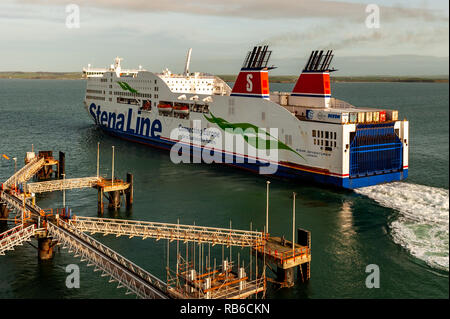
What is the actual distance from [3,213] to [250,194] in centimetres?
2179

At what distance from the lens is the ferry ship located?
47375 millimetres

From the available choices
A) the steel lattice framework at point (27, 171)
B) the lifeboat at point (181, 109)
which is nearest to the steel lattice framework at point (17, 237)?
the steel lattice framework at point (27, 171)

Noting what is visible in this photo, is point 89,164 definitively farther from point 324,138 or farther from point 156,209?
point 324,138

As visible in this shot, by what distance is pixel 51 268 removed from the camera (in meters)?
29.4

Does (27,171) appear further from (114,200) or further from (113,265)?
(113,265)

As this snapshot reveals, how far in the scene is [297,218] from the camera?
3878cm

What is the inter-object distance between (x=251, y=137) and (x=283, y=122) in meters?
5.21

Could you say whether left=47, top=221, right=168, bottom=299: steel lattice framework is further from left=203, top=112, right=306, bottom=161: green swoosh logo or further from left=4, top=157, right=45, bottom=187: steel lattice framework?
left=203, top=112, right=306, bottom=161: green swoosh logo

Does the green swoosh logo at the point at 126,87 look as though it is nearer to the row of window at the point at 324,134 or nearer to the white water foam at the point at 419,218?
the row of window at the point at 324,134

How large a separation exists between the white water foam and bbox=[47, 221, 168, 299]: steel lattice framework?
17.2 meters

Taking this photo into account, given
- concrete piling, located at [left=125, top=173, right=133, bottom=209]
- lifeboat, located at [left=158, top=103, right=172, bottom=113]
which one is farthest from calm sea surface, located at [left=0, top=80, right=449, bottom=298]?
lifeboat, located at [left=158, top=103, right=172, bottom=113]

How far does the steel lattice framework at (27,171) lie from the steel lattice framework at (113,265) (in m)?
14.3

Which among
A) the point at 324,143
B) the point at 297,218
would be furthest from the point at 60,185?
the point at 324,143
